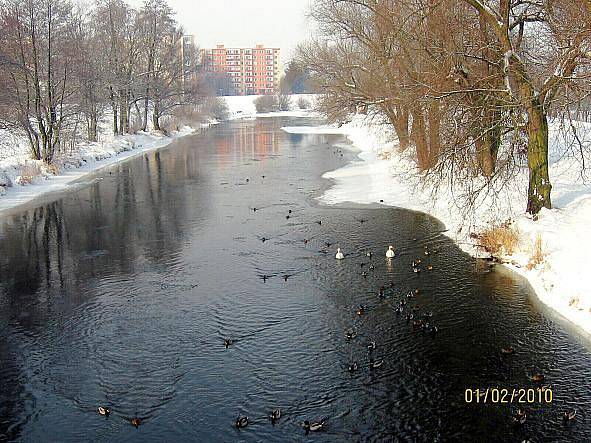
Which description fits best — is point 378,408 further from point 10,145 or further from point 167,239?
point 10,145

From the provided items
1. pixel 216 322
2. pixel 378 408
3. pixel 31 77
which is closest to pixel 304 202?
pixel 216 322

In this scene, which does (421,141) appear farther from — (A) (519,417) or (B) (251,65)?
(B) (251,65)

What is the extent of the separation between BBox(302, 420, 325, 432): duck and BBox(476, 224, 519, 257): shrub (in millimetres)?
8422

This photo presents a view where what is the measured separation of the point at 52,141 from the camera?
3294 cm

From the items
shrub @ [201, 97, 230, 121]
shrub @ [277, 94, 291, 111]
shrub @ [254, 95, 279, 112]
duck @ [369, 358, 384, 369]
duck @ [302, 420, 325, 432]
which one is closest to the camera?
duck @ [302, 420, 325, 432]

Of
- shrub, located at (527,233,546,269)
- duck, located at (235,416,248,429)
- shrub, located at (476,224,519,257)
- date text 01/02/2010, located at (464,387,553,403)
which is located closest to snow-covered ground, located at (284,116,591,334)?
shrub, located at (527,233,546,269)

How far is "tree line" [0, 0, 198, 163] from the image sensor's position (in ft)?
97.4

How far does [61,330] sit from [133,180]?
61.8 feet

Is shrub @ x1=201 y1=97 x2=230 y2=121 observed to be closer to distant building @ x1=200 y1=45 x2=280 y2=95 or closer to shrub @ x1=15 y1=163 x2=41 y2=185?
shrub @ x1=15 y1=163 x2=41 y2=185

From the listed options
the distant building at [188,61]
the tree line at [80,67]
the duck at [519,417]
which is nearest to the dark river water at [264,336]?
the duck at [519,417]

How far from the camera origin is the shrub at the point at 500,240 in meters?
14.8

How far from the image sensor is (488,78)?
14891 millimetres

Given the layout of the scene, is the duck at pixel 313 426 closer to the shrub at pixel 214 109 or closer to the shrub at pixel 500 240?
the shrub at pixel 500 240

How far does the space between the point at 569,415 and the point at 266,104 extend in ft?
382
